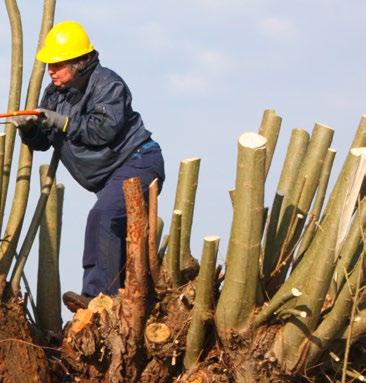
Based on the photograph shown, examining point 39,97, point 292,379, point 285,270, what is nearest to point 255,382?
point 292,379

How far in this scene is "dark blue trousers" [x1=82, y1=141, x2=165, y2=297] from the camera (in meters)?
6.82

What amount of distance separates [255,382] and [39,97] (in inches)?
Answer: 97.4

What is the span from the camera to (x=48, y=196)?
7.20 m

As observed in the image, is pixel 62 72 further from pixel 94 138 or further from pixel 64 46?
pixel 94 138

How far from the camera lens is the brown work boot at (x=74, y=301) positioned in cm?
663

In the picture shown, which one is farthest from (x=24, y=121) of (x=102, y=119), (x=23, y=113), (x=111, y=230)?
(x=111, y=230)

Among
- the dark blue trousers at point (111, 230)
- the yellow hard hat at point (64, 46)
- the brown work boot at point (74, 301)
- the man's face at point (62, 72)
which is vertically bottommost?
the brown work boot at point (74, 301)

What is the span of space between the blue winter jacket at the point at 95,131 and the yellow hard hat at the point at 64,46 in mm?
171

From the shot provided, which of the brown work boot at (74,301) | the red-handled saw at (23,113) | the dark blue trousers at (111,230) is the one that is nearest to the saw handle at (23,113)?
the red-handled saw at (23,113)

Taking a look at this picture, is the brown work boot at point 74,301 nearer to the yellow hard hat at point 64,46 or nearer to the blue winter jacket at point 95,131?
the blue winter jacket at point 95,131

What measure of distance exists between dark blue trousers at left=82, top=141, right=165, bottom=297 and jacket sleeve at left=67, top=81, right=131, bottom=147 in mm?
251

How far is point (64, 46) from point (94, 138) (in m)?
0.71

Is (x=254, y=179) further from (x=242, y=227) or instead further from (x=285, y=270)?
(x=285, y=270)

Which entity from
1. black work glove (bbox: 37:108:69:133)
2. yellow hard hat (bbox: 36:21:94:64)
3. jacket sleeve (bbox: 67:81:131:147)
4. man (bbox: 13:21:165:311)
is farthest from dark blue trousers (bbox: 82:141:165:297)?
yellow hard hat (bbox: 36:21:94:64)
